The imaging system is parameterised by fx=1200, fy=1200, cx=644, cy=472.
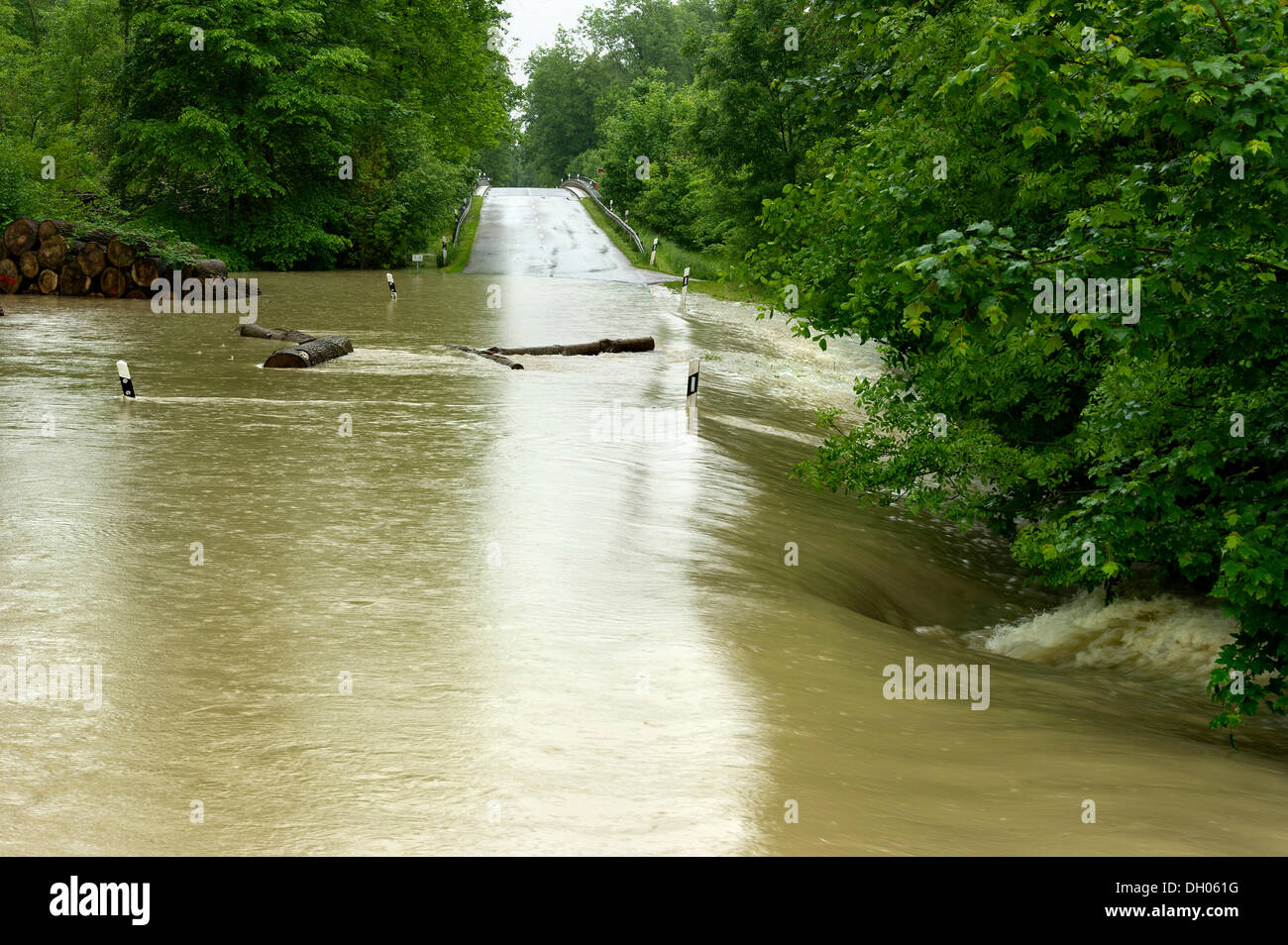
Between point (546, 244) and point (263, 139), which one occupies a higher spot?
point (263, 139)

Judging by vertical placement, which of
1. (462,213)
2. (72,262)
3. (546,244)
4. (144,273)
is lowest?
(144,273)

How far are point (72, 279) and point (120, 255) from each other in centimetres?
124

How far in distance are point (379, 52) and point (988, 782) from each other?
152ft

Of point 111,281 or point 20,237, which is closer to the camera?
point 20,237

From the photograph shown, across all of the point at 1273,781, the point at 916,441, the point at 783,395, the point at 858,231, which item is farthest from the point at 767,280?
the point at 1273,781

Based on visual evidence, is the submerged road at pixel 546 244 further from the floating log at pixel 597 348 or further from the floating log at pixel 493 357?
the floating log at pixel 493 357

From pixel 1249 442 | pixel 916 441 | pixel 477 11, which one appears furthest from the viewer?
pixel 477 11

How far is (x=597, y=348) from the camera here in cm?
2169

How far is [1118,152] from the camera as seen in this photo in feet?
37.6

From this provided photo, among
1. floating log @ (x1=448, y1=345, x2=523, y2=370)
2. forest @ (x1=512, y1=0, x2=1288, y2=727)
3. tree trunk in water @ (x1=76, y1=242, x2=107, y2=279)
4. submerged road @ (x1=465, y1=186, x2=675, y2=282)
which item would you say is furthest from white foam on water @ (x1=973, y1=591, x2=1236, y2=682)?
submerged road @ (x1=465, y1=186, x2=675, y2=282)

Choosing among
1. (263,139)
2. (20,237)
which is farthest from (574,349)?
(263,139)

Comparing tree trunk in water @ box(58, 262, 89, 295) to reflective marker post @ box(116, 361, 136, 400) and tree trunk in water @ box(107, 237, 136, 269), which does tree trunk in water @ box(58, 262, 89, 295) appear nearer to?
tree trunk in water @ box(107, 237, 136, 269)

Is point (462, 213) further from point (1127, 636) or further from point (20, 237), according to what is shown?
point (1127, 636)
